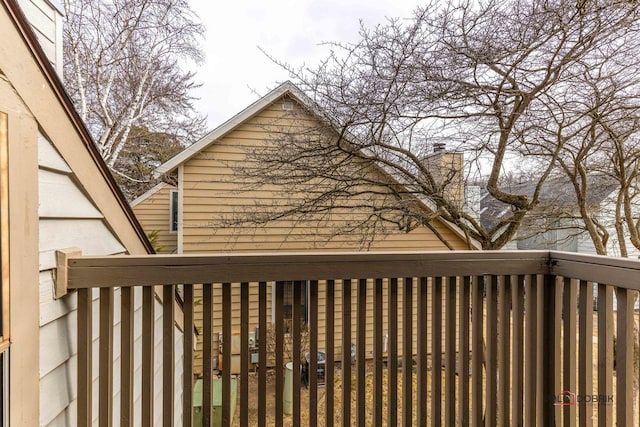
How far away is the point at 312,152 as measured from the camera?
178 inches

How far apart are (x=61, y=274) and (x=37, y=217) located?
0.73 ft

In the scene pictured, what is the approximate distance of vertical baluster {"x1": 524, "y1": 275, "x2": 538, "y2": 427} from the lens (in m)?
1.55

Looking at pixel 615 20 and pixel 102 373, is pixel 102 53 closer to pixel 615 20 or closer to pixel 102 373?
pixel 102 373

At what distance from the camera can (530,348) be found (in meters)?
1.56

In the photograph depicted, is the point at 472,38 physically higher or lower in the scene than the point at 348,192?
higher

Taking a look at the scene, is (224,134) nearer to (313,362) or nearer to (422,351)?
(313,362)

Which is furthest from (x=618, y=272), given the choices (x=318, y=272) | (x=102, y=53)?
(x=102, y=53)

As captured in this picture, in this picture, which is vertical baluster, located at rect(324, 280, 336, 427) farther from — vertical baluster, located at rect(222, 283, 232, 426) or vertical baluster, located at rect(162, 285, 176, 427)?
vertical baluster, located at rect(162, 285, 176, 427)

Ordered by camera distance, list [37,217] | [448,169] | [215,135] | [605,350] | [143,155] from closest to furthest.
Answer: [37,217], [605,350], [448,169], [215,135], [143,155]

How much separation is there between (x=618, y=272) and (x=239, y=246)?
16.3 ft

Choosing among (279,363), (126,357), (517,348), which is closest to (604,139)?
(517,348)

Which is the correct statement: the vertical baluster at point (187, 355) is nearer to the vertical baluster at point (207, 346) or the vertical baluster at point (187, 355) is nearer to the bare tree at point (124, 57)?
the vertical baluster at point (207, 346)

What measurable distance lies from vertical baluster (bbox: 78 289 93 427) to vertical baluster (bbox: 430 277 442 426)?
137cm

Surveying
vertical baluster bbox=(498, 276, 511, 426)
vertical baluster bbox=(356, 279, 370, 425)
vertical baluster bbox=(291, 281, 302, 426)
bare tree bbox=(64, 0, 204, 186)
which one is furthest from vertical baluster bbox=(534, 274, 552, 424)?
bare tree bbox=(64, 0, 204, 186)
